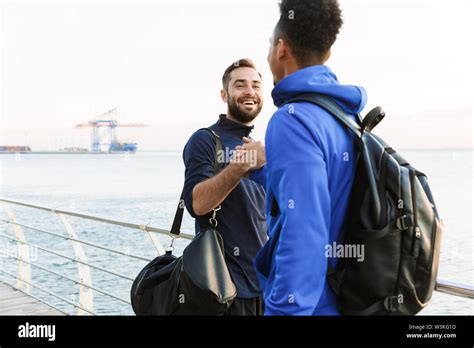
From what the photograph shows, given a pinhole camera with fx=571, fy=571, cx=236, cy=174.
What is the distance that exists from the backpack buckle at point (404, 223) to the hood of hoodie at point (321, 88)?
0.84ft

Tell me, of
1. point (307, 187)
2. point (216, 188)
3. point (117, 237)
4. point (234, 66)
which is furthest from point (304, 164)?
point (117, 237)

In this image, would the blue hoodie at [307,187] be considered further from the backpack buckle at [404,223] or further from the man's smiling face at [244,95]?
the man's smiling face at [244,95]

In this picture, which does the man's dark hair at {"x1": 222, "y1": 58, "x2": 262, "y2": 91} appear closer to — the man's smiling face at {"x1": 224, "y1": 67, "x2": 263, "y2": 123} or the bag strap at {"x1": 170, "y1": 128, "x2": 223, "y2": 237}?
the man's smiling face at {"x1": 224, "y1": 67, "x2": 263, "y2": 123}

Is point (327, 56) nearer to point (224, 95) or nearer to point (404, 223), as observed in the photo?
point (404, 223)

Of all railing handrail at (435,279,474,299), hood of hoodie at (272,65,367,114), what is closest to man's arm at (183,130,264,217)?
hood of hoodie at (272,65,367,114)

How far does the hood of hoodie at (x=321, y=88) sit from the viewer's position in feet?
3.82

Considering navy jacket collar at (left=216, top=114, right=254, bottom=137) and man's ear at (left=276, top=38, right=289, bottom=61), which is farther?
navy jacket collar at (left=216, top=114, right=254, bottom=137)

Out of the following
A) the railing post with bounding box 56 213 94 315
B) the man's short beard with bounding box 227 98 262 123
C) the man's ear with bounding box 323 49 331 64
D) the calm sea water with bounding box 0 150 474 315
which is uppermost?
the man's ear with bounding box 323 49 331 64

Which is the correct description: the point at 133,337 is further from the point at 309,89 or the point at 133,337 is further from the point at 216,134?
the point at 309,89

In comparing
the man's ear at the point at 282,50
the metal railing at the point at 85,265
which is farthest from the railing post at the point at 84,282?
the man's ear at the point at 282,50

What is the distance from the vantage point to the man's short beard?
184 cm

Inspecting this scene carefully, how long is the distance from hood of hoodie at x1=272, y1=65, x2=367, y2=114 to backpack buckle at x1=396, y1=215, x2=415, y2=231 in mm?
256

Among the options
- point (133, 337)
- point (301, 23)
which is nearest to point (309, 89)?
point (301, 23)

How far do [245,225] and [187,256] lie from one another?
0.22 meters
